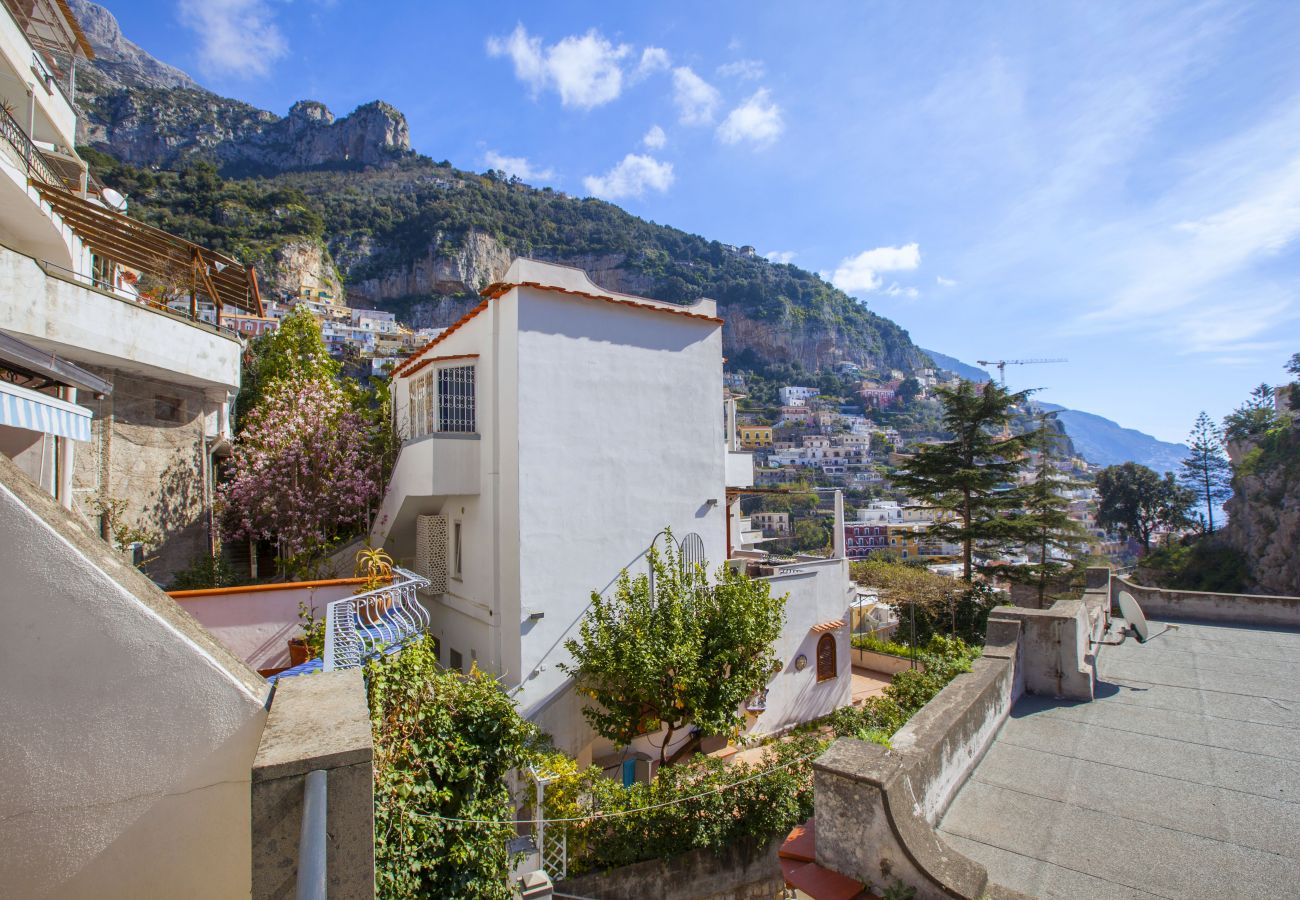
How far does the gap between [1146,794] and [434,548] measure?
39.9 ft

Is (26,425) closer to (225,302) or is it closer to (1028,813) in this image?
(1028,813)

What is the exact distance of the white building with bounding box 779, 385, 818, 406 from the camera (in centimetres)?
15888

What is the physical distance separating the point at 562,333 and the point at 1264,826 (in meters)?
10.4

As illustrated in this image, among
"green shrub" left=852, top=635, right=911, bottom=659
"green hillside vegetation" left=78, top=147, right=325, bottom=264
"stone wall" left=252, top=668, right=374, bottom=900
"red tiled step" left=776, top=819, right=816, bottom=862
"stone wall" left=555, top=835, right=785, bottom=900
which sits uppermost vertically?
"green hillside vegetation" left=78, top=147, right=325, bottom=264

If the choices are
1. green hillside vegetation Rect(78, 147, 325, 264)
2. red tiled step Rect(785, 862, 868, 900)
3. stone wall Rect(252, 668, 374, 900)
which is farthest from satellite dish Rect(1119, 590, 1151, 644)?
green hillside vegetation Rect(78, 147, 325, 264)

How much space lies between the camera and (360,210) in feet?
335

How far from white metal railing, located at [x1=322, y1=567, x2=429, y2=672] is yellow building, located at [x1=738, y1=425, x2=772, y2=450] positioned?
4849 inches

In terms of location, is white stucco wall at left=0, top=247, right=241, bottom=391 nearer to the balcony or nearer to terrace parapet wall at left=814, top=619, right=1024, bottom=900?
the balcony

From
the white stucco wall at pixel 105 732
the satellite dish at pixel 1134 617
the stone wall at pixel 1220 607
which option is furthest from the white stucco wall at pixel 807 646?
the white stucco wall at pixel 105 732

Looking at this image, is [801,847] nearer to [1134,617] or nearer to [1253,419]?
[1134,617]

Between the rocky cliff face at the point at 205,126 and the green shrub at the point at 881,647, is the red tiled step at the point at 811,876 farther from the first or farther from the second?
the rocky cliff face at the point at 205,126

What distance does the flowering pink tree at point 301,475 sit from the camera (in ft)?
42.9

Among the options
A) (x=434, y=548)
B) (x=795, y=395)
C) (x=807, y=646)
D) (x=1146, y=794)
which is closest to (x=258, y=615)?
(x=434, y=548)

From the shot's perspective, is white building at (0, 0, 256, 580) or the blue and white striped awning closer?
the blue and white striped awning
